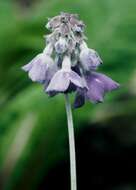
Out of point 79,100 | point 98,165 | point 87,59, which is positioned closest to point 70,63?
point 87,59

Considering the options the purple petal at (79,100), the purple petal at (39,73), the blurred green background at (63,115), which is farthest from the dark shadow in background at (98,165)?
the purple petal at (39,73)

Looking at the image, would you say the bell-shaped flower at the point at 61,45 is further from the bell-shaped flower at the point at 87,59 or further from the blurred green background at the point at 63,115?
the blurred green background at the point at 63,115

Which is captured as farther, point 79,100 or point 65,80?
point 79,100

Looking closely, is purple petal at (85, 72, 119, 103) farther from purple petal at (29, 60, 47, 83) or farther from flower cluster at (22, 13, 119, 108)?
purple petal at (29, 60, 47, 83)

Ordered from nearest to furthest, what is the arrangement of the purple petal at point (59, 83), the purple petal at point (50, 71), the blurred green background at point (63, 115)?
the purple petal at point (59, 83) → the purple petal at point (50, 71) → the blurred green background at point (63, 115)

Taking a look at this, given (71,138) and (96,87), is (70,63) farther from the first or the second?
(71,138)

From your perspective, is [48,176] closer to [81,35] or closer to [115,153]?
[115,153]

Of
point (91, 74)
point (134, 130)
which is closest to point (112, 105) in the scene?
point (134, 130)
